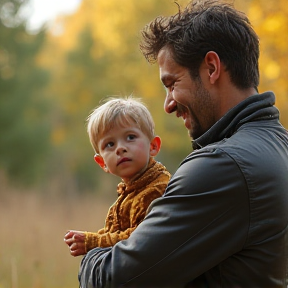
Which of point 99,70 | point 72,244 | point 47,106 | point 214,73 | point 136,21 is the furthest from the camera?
point 99,70

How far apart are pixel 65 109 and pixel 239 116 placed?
31.7 metres

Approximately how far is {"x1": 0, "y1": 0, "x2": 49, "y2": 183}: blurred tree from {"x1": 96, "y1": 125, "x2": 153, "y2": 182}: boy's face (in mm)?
21126

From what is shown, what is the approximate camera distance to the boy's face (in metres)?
3.27

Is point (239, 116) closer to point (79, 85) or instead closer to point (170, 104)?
point (170, 104)

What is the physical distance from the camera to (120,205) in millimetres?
3246

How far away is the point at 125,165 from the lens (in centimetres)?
327

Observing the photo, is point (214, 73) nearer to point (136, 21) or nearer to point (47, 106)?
point (136, 21)

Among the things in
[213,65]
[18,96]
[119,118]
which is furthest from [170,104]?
[18,96]

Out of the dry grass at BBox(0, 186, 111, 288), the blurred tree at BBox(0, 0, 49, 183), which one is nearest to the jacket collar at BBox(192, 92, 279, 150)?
the dry grass at BBox(0, 186, 111, 288)

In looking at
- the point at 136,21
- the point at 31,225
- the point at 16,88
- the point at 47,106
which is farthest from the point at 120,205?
the point at 47,106

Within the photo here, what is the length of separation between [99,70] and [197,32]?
2884 cm

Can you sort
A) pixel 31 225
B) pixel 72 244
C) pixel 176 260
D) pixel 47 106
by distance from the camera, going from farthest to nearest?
1. pixel 47 106
2. pixel 31 225
3. pixel 72 244
4. pixel 176 260

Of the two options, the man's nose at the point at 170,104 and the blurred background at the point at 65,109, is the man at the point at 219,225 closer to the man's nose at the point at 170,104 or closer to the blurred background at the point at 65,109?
the man's nose at the point at 170,104

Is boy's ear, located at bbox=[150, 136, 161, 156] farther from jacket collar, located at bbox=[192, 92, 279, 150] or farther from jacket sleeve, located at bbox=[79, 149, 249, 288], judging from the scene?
jacket sleeve, located at bbox=[79, 149, 249, 288]
